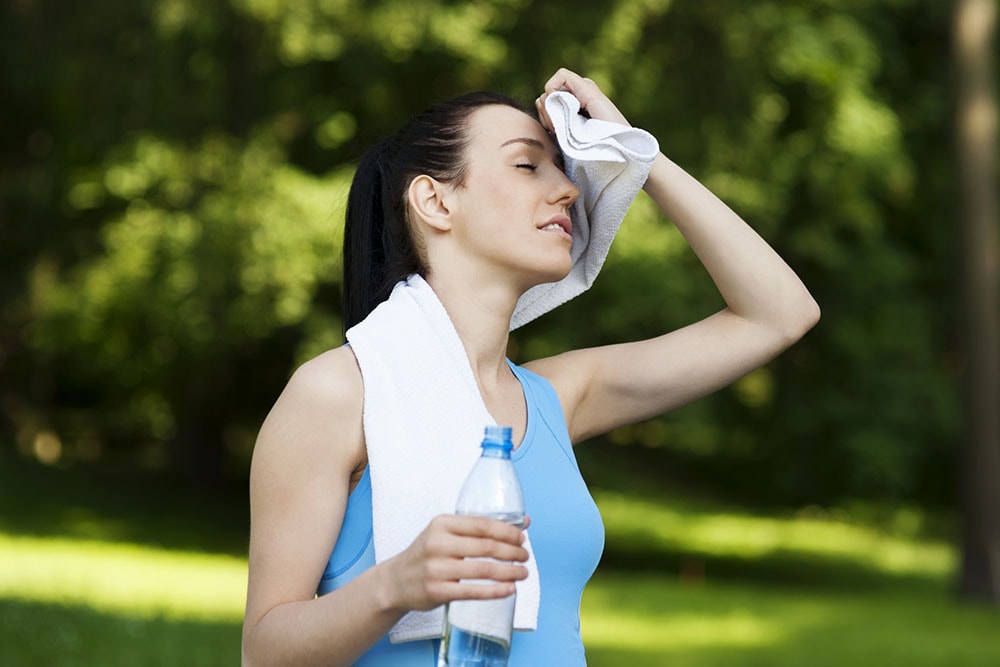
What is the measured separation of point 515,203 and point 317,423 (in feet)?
1.88

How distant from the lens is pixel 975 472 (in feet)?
47.7

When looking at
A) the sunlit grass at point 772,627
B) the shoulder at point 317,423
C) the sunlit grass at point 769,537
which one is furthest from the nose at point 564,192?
the sunlit grass at point 769,537

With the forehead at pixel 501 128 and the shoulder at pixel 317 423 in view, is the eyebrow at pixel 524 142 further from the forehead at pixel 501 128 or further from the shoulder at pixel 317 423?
the shoulder at pixel 317 423

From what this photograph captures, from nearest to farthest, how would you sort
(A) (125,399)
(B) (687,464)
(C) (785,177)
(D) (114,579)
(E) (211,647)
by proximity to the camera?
(E) (211,647), (D) (114,579), (C) (785,177), (A) (125,399), (B) (687,464)

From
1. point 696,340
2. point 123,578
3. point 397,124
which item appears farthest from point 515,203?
point 397,124

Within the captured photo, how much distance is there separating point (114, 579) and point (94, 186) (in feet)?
18.9

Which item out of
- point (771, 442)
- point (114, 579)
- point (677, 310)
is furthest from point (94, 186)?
point (771, 442)

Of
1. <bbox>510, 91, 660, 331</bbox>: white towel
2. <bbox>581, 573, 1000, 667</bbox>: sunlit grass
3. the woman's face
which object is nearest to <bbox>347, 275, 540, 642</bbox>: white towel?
the woman's face

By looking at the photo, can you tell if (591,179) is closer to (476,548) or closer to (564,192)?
(564,192)

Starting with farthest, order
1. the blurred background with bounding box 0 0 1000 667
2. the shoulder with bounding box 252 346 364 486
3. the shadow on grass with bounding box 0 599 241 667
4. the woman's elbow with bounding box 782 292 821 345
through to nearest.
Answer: the blurred background with bounding box 0 0 1000 667
the shadow on grass with bounding box 0 599 241 667
the woman's elbow with bounding box 782 292 821 345
the shoulder with bounding box 252 346 364 486

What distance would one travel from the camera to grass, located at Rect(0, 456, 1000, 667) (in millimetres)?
9492

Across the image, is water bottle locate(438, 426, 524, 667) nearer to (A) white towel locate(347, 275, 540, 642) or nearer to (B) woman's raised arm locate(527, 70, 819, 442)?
(A) white towel locate(347, 275, 540, 642)

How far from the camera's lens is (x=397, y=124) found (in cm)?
1546

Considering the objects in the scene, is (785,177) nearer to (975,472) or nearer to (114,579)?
(975,472)
